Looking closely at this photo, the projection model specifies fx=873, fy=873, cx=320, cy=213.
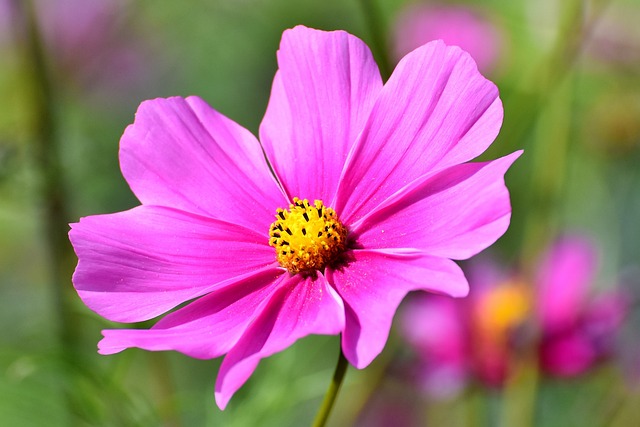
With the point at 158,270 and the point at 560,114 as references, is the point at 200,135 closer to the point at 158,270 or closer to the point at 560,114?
the point at 158,270

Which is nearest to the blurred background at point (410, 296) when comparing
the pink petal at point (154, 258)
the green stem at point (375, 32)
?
the green stem at point (375, 32)

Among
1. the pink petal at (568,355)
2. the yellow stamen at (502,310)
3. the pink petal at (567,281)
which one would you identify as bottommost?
the yellow stamen at (502,310)

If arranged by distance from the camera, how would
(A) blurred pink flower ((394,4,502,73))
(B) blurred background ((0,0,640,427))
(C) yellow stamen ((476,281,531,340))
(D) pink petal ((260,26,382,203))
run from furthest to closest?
(A) blurred pink flower ((394,4,502,73)) → (C) yellow stamen ((476,281,531,340)) → (B) blurred background ((0,0,640,427)) → (D) pink petal ((260,26,382,203))

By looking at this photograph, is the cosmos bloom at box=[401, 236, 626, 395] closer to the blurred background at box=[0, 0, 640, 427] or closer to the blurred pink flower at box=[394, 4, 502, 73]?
the blurred background at box=[0, 0, 640, 427]

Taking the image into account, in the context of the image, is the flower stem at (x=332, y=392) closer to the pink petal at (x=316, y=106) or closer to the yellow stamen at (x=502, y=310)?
the pink petal at (x=316, y=106)

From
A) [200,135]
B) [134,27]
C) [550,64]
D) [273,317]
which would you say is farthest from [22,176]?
[134,27]

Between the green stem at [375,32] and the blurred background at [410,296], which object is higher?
the green stem at [375,32]

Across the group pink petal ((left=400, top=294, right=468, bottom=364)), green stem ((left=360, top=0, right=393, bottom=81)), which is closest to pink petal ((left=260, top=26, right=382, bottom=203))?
green stem ((left=360, top=0, right=393, bottom=81))

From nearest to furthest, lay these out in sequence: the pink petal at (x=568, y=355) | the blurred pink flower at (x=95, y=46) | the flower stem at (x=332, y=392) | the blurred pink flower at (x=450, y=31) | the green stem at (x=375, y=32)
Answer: the flower stem at (x=332, y=392) → the green stem at (x=375, y=32) → the pink petal at (x=568, y=355) → the blurred pink flower at (x=95, y=46) → the blurred pink flower at (x=450, y=31)
